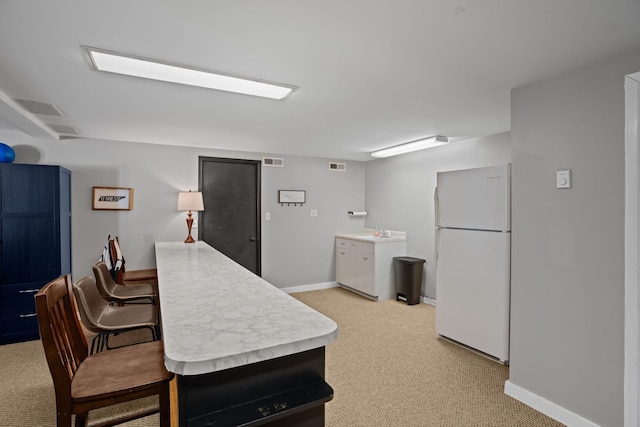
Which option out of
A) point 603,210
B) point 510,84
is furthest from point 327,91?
point 603,210

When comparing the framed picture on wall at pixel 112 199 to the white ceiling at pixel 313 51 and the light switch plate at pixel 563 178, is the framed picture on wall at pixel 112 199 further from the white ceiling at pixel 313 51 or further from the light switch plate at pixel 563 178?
the light switch plate at pixel 563 178

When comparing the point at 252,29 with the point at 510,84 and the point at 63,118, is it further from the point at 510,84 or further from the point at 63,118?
the point at 63,118

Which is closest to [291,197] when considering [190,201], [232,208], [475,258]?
[232,208]

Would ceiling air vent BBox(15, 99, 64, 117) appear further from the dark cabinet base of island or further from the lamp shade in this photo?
the dark cabinet base of island

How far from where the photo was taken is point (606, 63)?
1980 millimetres

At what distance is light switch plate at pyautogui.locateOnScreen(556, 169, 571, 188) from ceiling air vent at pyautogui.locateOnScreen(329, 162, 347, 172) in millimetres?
3926

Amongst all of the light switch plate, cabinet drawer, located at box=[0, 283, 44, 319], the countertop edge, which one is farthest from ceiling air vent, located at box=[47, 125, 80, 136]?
the light switch plate

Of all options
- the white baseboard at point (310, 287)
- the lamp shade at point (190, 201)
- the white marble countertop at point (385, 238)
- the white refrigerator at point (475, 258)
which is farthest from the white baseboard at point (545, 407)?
the lamp shade at point (190, 201)

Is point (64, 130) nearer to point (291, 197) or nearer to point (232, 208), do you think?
point (232, 208)

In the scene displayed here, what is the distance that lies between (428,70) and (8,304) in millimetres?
4476

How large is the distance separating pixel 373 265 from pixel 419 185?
54.1 inches

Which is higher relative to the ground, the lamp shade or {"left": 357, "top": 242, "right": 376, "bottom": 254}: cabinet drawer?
the lamp shade

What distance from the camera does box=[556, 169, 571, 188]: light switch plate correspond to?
2.13m

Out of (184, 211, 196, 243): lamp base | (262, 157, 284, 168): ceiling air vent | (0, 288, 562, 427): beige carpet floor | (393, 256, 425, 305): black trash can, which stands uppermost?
(262, 157, 284, 168): ceiling air vent
